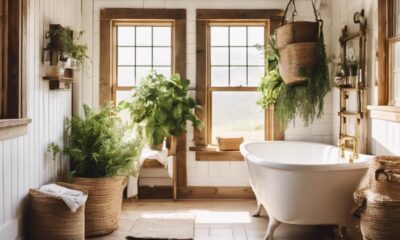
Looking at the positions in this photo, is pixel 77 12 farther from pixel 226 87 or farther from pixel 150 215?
pixel 150 215

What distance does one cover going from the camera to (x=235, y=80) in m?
5.80

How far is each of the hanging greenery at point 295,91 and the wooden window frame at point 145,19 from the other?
1.04 meters

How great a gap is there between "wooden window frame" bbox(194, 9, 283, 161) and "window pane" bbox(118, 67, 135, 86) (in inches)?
32.4

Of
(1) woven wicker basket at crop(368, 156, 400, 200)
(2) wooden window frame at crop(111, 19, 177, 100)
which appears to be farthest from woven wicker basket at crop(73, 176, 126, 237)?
(1) woven wicker basket at crop(368, 156, 400, 200)

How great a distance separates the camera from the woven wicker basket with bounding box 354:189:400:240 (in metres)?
3.02

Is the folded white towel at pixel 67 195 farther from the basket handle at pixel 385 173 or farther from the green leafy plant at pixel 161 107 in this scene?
the basket handle at pixel 385 173

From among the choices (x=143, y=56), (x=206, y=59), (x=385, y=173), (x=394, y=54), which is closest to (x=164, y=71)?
(x=143, y=56)

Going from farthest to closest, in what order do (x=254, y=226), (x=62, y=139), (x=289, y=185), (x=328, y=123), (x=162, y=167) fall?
(x=328, y=123)
(x=162, y=167)
(x=62, y=139)
(x=254, y=226)
(x=289, y=185)

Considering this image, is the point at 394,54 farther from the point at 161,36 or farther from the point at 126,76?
the point at 126,76

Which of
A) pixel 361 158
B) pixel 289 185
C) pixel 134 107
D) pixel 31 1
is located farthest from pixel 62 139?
pixel 361 158

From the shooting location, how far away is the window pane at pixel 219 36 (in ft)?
18.9

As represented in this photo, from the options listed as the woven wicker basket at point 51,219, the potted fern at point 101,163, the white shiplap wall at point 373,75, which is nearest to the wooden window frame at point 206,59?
the white shiplap wall at point 373,75

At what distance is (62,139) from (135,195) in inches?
44.2

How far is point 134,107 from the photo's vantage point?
539 cm
